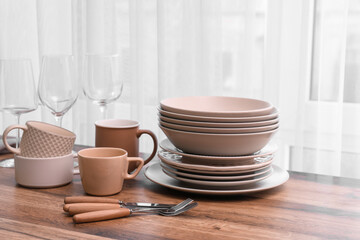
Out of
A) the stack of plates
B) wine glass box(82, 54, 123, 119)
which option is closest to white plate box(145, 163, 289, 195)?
the stack of plates

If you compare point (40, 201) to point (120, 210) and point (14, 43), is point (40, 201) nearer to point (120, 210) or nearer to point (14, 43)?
point (120, 210)

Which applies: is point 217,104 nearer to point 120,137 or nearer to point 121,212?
point 120,137

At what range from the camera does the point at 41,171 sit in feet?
3.64

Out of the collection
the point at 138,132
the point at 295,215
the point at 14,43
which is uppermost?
the point at 14,43

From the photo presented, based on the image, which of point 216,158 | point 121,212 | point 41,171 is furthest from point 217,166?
point 41,171

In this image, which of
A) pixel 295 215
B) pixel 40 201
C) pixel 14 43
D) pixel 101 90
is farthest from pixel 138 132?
pixel 14 43

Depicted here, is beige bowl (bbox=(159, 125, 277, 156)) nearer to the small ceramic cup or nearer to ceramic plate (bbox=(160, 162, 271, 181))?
ceramic plate (bbox=(160, 162, 271, 181))

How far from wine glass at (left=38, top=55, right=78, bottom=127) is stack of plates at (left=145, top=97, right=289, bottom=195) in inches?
11.4

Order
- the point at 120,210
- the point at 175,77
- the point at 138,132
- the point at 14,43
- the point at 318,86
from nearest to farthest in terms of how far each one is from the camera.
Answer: the point at 120,210, the point at 138,132, the point at 318,86, the point at 175,77, the point at 14,43

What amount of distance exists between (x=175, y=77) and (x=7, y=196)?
1335 mm

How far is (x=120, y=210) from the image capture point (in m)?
0.94

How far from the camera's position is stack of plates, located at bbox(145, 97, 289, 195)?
3.39 ft

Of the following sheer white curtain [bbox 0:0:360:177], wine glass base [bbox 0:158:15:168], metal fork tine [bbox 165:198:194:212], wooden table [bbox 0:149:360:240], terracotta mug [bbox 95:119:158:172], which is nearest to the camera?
wooden table [bbox 0:149:360:240]

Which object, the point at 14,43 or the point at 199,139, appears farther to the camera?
the point at 14,43
